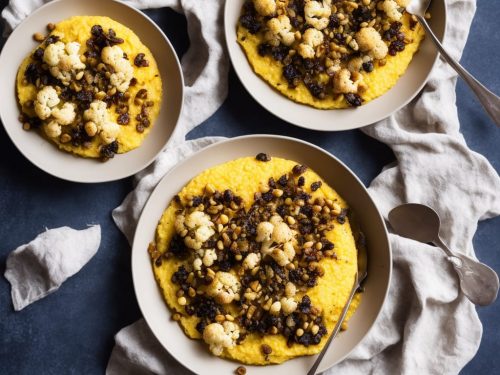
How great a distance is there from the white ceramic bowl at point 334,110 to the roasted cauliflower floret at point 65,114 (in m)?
0.89

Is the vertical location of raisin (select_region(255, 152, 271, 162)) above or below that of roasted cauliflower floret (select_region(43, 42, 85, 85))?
below

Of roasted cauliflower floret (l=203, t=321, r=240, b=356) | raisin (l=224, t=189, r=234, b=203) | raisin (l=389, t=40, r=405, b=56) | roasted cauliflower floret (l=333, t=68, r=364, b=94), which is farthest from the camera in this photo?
raisin (l=389, t=40, r=405, b=56)

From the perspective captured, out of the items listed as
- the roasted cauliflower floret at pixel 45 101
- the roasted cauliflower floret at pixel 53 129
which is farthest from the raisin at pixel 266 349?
the roasted cauliflower floret at pixel 45 101

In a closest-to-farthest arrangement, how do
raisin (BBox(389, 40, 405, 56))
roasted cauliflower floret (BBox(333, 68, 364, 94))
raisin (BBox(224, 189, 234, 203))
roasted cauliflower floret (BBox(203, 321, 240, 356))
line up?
roasted cauliflower floret (BBox(203, 321, 240, 356))
raisin (BBox(224, 189, 234, 203))
roasted cauliflower floret (BBox(333, 68, 364, 94))
raisin (BBox(389, 40, 405, 56))

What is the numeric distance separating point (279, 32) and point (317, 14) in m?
0.23

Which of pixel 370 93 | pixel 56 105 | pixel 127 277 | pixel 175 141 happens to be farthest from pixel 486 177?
pixel 56 105

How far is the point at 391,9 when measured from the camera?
3.42 metres

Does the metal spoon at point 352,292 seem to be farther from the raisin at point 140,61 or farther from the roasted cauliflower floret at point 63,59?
the roasted cauliflower floret at point 63,59

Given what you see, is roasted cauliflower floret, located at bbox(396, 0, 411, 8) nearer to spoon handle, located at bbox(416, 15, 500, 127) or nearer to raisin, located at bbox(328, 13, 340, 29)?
spoon handle, located at bbox(416, 15, 500, 127)

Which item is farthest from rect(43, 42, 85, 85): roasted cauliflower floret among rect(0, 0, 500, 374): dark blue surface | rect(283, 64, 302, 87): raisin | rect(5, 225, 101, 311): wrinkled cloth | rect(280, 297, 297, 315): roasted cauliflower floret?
rect(280, 297, 297, 315): roasted cauliflower floret

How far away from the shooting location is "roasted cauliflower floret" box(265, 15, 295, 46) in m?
3.35

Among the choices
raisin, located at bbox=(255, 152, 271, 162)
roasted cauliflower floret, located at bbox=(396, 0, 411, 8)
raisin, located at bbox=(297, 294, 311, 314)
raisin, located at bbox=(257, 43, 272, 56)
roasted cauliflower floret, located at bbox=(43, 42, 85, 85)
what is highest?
roasted cauliflower floret, located at bbox=(43, 42, 85, 85)

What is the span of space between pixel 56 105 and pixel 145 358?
1.42 metres

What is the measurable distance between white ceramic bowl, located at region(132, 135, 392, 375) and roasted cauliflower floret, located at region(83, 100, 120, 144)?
37 cm
